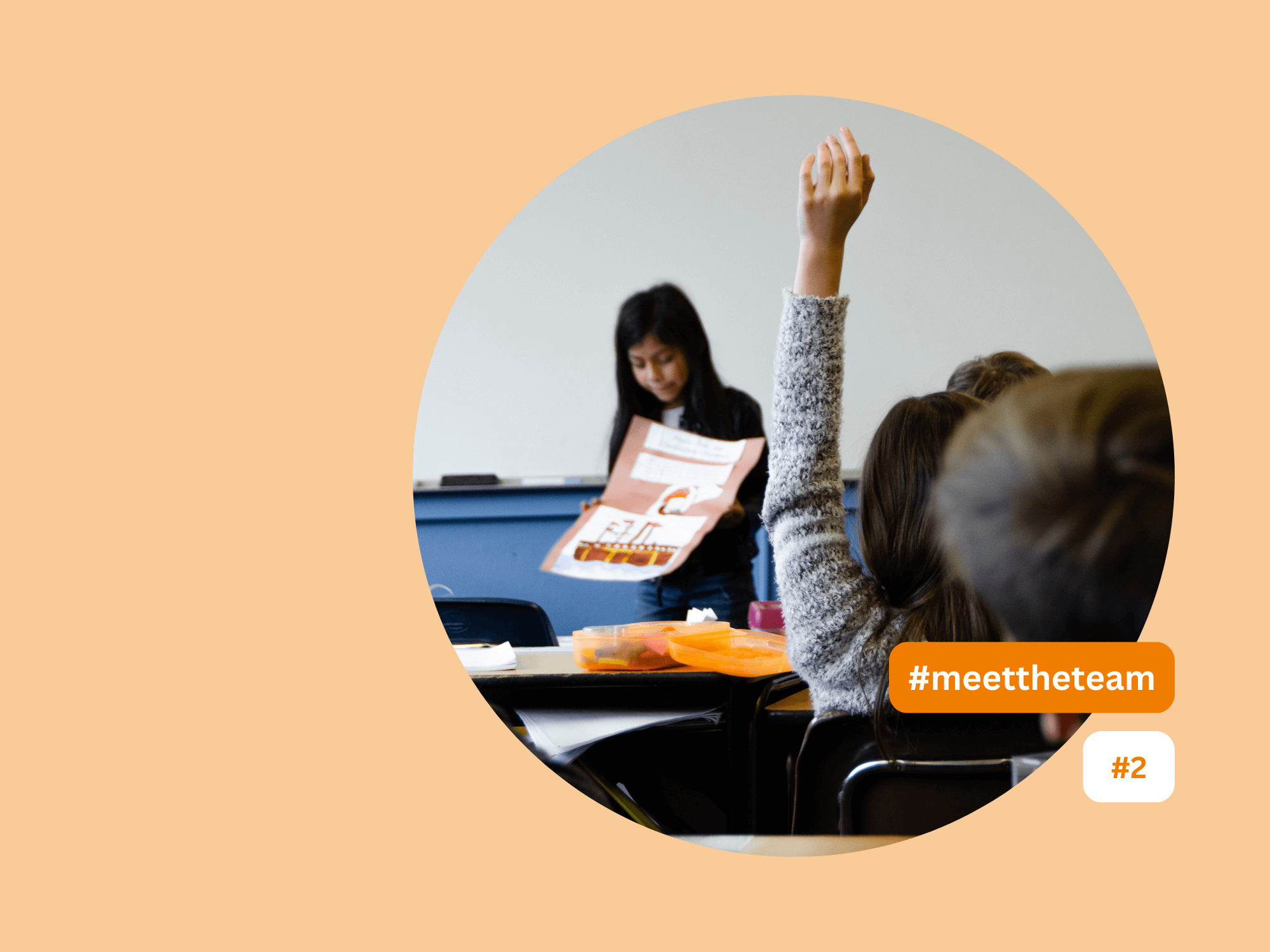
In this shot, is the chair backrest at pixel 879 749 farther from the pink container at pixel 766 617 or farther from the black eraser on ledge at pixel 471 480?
the black eraser on ledge at pixel 471 480

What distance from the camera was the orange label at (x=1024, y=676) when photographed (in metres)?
1.10

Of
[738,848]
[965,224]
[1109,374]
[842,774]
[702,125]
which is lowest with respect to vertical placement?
[738,848]

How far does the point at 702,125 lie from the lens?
1231 millimetres

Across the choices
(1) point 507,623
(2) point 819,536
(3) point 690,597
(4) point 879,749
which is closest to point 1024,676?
(4) point 879,749

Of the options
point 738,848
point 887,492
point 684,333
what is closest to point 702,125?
point 684,333

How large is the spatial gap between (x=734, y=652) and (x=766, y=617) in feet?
0.20

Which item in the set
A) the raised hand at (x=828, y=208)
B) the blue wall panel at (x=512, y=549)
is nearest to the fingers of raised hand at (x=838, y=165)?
the raised hand at (x=828, y=208)

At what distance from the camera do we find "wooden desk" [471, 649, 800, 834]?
1.16 meters

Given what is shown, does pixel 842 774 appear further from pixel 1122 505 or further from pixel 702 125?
pixel 702 125

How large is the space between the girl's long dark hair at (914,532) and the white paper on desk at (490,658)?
1.56 feet

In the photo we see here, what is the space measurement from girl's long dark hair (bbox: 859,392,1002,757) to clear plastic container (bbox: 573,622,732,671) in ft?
0.73

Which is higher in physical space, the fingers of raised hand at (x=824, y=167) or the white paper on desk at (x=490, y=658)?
the fingers of raised hand at (x=824, y=167)

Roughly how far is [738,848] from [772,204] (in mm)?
830

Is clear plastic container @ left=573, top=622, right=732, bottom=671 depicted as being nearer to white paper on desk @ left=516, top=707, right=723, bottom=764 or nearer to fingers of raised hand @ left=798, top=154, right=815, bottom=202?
white paper on desk @ left=516, top=707, right=723, bottom=764
